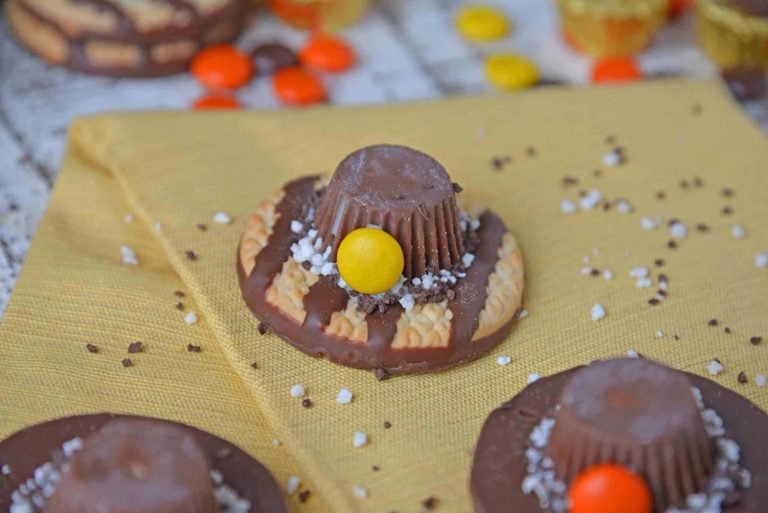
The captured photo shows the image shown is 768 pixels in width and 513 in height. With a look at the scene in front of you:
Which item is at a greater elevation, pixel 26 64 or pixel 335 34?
pixel 26 64

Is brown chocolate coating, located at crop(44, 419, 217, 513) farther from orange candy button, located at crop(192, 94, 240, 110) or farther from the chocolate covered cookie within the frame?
the chocolate covered cookie

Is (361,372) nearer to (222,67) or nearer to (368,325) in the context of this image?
(368,325)

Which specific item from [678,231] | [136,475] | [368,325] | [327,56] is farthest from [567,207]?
[136,475]

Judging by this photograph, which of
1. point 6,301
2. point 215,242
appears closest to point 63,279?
point 6,301

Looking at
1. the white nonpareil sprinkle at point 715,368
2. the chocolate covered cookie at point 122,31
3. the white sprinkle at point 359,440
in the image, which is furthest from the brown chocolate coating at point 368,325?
the chocolate covered cookie at point 122,31

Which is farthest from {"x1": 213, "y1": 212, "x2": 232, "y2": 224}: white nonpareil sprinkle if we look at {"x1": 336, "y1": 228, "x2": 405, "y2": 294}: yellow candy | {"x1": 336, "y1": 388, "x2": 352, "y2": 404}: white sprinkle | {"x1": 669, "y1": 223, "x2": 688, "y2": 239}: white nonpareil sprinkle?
{"x1": 669, "y1": 223, "x2": 688, "y2": 239}: white nonpareil sprinkle

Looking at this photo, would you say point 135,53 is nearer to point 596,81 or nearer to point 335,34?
point 335,34
